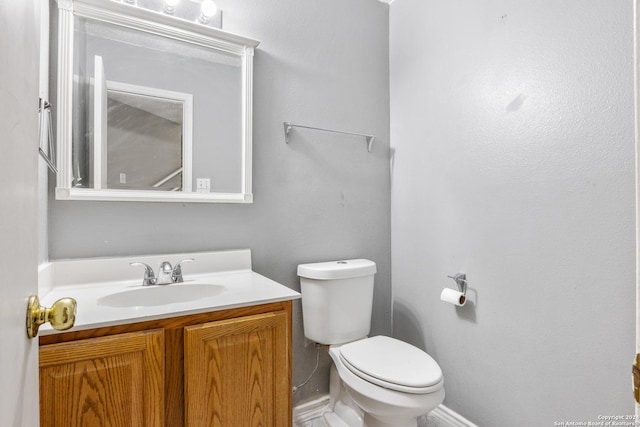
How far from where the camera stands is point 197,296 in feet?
4.38

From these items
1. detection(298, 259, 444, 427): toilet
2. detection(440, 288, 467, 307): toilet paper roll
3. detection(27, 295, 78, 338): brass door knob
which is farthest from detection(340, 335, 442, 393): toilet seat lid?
detection(27, 295, 78, 338): brass door knob

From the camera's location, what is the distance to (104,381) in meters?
0.87

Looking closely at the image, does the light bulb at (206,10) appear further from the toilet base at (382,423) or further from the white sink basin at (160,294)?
the toilet base at (382,423)

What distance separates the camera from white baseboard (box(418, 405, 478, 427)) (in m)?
1.53

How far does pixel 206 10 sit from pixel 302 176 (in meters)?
0.86

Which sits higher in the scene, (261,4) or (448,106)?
(261,4)

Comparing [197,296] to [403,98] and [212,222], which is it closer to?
[212,222]

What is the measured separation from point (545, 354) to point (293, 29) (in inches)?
73.1

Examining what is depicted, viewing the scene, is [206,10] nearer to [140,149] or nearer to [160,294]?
[140,149]

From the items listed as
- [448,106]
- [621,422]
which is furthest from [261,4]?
[621,422]

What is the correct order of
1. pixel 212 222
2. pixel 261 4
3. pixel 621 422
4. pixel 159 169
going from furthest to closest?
pixel 261 4, pixel 212 222, pixel 159 169, pixel 621 422

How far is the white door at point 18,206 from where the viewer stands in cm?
41

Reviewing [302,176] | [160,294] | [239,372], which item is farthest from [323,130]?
[239,372]

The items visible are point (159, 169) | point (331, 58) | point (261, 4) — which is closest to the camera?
point (159, 169)
